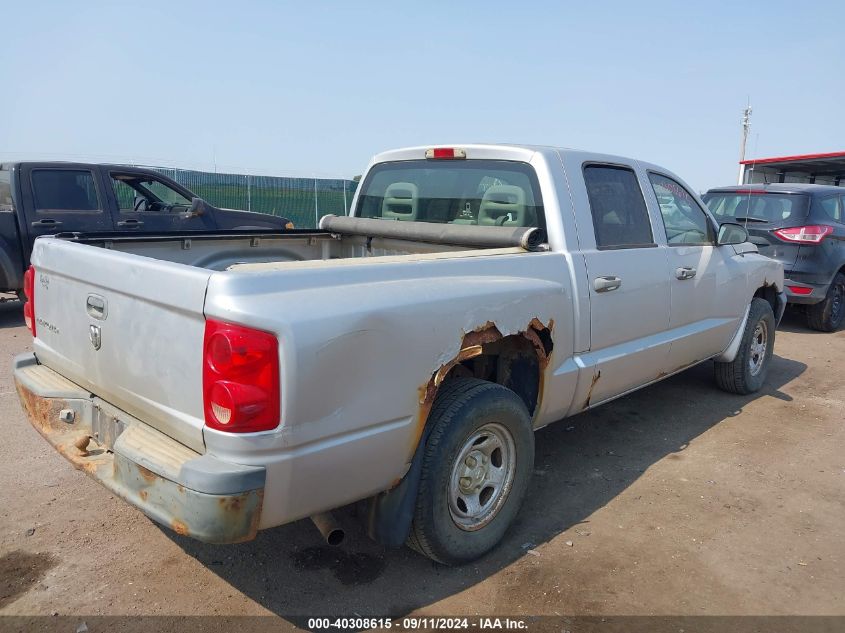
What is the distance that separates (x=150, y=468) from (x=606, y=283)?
8.12ft

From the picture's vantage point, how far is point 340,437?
2443 millimetres

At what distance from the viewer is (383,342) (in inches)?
99.1

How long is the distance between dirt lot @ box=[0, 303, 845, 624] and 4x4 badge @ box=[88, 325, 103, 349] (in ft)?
3.40

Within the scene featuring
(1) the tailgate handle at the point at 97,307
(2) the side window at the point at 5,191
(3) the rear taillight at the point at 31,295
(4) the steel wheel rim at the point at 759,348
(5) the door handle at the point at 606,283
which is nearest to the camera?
(1) the tailgate handle at the point at 97,307

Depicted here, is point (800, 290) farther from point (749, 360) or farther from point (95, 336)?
point (95, 336)

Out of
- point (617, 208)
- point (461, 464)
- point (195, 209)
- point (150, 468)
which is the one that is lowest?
point (461, 464)

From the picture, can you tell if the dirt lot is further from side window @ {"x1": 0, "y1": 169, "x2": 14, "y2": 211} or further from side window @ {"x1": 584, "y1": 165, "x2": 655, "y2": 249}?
side window @ {"x1": 0, "y1": 169, "x2": 14, "y2": 211}

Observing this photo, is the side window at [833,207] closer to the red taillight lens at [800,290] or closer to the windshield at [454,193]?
the red taillight lens at [800,290]

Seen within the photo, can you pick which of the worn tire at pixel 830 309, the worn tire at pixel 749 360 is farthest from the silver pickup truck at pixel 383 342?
the worn tire at pixel 830 309

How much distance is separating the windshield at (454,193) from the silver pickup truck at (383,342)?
0.6 inches

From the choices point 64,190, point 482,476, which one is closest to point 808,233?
point 482,476

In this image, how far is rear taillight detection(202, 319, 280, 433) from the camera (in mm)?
2211

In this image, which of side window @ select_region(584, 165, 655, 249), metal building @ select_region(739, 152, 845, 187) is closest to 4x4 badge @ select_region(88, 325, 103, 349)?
side window @ select_region(584, 165, 655, 249)

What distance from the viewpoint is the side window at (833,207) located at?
8500 mm
